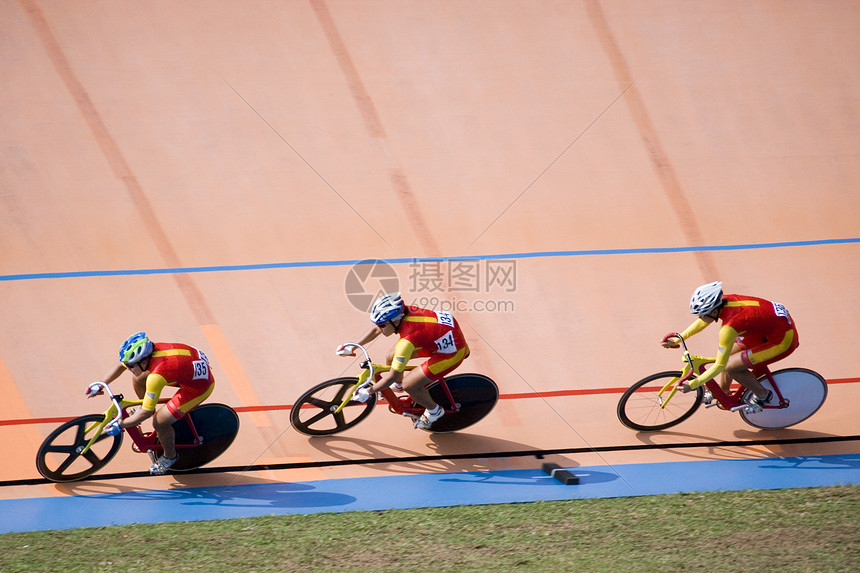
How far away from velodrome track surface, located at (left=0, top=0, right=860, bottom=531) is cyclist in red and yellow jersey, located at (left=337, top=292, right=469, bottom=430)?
2.08 feet

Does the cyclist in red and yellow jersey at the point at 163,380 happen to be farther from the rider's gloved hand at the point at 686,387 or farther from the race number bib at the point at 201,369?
the rider's gloved hand at the point at 686,387

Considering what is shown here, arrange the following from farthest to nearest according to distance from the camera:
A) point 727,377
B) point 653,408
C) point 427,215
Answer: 1. point 427,215
2. point 653,408
3. point 727,377

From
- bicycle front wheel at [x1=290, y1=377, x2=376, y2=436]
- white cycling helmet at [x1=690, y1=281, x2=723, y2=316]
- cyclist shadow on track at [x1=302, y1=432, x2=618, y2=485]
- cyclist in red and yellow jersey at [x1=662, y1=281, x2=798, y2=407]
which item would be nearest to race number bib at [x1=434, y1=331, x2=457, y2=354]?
bicycle front wheel at [x1=290, y1=377, x2=376, y2=436]

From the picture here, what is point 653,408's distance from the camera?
624 centimetres

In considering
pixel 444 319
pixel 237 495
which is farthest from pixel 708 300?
pixel 237 495

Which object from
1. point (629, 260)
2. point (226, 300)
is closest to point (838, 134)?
point (629, 260)

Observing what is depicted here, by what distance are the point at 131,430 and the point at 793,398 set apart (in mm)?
4977

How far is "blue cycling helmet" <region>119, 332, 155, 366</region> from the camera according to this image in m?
5.35

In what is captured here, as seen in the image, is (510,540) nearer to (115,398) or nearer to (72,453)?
(115,398)

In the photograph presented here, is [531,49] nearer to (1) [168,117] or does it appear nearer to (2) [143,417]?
(1) [168,117]

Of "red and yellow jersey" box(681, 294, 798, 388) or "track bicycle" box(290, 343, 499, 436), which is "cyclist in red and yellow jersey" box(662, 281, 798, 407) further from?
"track bicycle" box(290, 343, 499, 436)

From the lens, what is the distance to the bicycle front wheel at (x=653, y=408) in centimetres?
621

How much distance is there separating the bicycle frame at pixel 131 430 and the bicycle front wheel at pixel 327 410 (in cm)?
80

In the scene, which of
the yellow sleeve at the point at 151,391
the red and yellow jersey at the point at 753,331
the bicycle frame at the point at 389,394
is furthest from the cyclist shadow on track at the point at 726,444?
the yellow sleeve at the point at 151,391
